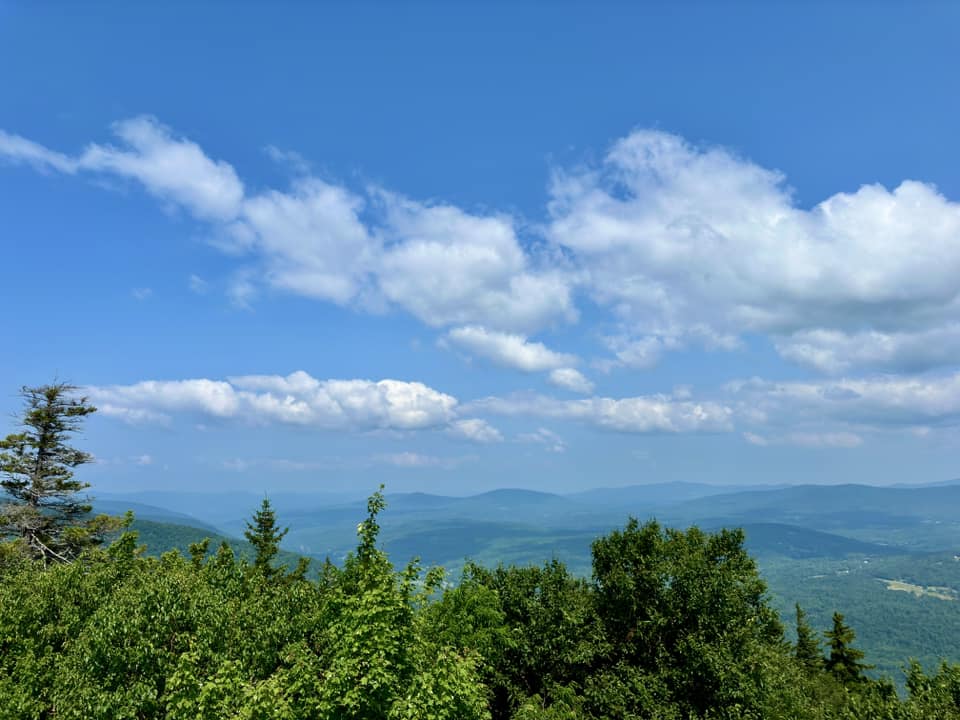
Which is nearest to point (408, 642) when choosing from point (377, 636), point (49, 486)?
point (377, 636)

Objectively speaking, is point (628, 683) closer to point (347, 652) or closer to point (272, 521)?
point (347, 652)

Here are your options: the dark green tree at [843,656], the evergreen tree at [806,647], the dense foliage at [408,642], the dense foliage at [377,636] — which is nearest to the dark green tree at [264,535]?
the dense foliage at [377,636]

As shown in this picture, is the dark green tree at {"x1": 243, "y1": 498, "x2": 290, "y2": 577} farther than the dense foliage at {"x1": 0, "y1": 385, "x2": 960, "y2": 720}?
Yes

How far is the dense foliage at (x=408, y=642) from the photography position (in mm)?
16359

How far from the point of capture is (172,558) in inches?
1612

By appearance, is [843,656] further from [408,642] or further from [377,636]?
[377,636]

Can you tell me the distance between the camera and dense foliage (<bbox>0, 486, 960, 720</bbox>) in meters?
16.4

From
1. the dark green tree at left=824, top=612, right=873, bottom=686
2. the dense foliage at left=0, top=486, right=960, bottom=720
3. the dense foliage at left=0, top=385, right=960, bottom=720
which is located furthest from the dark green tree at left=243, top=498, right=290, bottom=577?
the dark green tree at left=824, top=612, right=873, bottom=686

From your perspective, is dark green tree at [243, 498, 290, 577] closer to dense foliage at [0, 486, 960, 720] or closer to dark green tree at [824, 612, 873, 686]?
dense foliage at [0, 486, 960, 720]

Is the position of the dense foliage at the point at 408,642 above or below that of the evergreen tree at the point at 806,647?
above

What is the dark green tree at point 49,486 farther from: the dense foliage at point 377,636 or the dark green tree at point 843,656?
the dark green tree at point 843,656

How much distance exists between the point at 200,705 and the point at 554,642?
2549 cm

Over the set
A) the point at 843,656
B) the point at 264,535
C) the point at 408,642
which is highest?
the point at 408,642

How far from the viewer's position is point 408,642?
17281mm
